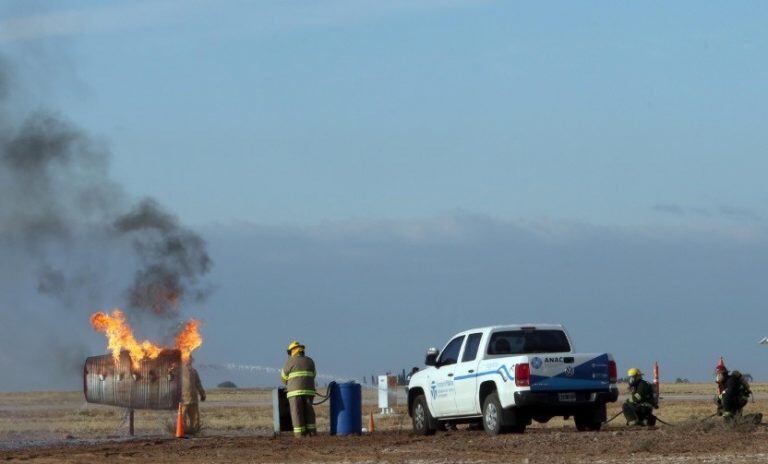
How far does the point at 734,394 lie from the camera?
2495 cm

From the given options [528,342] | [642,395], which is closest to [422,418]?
[528,342]

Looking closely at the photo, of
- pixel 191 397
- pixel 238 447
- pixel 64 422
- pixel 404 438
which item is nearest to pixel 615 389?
pixel 404 438

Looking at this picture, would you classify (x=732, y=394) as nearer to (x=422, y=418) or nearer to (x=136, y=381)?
(x=422, y=418)

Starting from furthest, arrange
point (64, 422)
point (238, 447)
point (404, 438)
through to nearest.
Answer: point (64, 422) < point (404, 438) < point (238, 447)

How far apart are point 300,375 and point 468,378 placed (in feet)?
10.2

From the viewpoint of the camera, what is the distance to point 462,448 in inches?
860

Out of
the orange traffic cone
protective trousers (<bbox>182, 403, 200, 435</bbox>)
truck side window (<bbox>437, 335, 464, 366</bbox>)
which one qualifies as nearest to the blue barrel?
truck side window (<bbox>437, 335, 464, 366</bbox>)

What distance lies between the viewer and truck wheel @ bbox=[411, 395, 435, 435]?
2652 cm

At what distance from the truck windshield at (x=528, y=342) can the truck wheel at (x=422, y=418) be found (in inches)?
94.3

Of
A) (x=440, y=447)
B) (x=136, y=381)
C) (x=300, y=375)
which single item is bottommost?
(x=440, y=447)

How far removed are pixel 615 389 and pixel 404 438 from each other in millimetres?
3716

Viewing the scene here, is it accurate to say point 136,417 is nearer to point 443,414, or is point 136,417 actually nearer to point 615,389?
point 443,414

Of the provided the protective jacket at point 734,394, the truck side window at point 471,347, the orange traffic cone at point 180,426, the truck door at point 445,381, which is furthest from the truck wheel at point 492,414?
the orange traffic cone at point 180,426

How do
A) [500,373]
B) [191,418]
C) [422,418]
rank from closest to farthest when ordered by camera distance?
[500,373] → [422,418] → [191,418]
